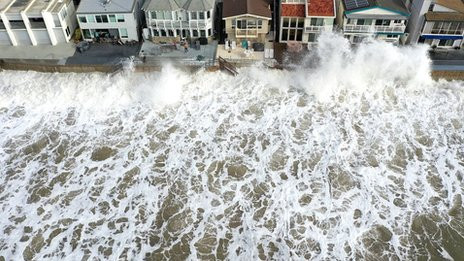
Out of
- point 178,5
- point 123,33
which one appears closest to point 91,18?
point 123,33

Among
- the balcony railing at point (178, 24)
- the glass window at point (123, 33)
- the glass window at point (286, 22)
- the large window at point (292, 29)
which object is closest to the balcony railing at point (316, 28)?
the large window at point (292, 29)

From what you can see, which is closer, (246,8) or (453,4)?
(453,4)

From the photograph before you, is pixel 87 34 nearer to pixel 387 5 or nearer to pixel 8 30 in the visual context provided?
pixel 8 30

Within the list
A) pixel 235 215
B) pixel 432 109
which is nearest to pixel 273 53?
pixel 432 109

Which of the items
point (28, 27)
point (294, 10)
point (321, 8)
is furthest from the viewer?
point (28, 27)

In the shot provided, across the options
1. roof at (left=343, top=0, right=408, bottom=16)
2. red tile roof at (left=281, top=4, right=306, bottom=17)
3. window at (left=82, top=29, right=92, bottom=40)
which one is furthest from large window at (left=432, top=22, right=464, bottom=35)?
window at (left=82, top=29, right=92, bottom=40)

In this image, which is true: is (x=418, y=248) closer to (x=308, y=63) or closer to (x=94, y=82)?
(x=308, y=63)
